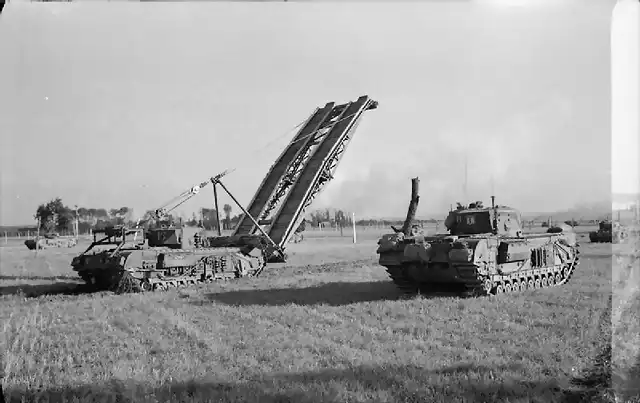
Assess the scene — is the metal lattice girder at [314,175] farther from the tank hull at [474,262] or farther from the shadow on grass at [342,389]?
the shadow on grass at [342,389]

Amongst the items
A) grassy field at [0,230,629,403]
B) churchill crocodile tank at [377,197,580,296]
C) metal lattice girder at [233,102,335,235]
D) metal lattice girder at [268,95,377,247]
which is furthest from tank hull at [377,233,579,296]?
metal lattice girder at [233,102,335,235]

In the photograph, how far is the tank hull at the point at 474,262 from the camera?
964 cm

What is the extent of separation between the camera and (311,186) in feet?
42.0

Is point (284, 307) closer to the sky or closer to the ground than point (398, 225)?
closer to the ground

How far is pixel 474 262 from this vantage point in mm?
9414

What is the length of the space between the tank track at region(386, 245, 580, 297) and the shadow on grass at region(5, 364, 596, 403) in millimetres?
4915

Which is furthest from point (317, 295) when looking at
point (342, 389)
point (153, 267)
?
point (342, 389)

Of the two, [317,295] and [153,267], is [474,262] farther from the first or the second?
[153,267]

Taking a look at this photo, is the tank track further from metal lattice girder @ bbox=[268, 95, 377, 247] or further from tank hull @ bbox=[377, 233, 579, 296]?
metal lattice girder @ bbox=[268, 95, 377, 247]

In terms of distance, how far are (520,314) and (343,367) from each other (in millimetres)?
3478

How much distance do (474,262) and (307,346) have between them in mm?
4221

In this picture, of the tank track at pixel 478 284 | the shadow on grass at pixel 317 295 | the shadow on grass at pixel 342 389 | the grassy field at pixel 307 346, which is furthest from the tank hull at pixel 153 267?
the shadow on grass at pixel 342 389

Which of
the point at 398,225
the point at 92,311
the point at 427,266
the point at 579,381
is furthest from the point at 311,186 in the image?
the point at 579,381

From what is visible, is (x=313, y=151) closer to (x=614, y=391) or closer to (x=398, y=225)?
(x=398, y=225)
